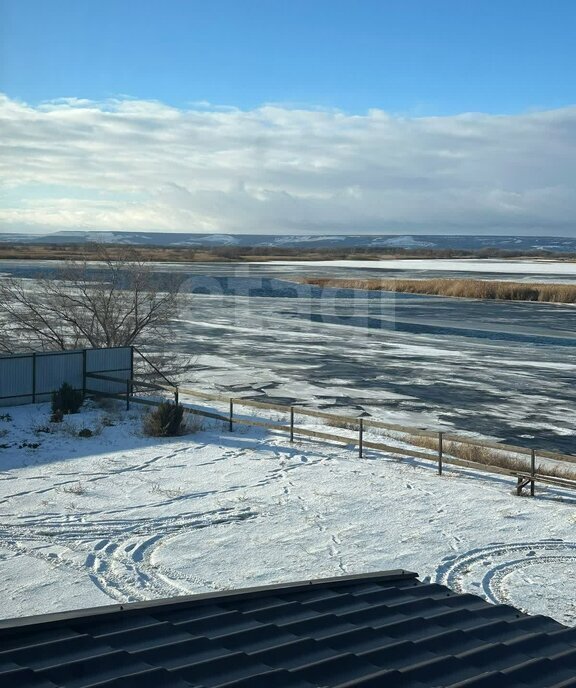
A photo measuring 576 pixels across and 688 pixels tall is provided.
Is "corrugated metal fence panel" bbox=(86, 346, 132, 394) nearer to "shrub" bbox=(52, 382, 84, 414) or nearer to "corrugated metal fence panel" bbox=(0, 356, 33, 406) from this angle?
"shrub" bbox=(52, 382, 84, 414)

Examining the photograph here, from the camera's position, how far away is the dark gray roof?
5.34 metres

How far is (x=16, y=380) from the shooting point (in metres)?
25.2

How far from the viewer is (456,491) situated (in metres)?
17.5

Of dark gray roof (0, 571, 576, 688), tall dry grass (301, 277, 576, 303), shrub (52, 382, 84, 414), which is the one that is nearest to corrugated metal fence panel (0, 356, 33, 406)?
shrub (52, 382, 84, 414)

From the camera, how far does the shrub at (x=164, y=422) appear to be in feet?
72.8

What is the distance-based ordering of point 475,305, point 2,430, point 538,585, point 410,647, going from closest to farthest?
1. point 410,647
2. point 538,585
3. point 2,430
4. point 475,305

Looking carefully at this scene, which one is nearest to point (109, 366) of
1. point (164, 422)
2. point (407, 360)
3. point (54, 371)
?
point (54, 371)

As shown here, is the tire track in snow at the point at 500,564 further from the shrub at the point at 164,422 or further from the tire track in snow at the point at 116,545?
the shrub at the point at 164,422

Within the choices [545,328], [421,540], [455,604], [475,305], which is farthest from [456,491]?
[475,305]

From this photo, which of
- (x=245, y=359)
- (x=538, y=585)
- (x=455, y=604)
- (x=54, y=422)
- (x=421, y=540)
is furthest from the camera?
(x=245, y=359)

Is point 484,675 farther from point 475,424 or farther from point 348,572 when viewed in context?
point 475,424

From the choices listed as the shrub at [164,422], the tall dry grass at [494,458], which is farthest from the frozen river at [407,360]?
the shrub at [164,422]

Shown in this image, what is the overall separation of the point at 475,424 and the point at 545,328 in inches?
1202

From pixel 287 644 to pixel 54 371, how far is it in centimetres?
2144
